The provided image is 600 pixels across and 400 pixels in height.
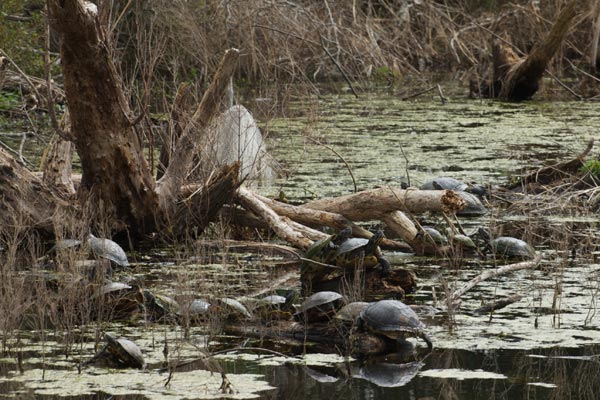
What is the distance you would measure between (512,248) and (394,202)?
798 millimetres

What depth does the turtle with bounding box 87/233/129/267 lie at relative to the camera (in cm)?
629

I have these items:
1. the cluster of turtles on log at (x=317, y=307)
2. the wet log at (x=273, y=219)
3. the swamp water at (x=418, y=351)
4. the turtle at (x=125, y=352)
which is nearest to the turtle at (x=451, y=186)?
the swamp water at (x=418, y=351)

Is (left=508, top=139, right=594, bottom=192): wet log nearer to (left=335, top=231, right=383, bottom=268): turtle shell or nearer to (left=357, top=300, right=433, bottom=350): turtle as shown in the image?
(left=335, top=231, right=383, bottom=268): turtle shell

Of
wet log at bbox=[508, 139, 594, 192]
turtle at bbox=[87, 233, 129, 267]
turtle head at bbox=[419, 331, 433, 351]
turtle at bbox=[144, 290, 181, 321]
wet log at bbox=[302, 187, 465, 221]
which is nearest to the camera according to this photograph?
turtle head at bbox=[419, 331, 433, 351]

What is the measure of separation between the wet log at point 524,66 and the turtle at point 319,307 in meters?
10.0

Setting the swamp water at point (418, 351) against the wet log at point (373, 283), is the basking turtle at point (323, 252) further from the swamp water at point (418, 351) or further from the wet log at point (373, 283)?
the swamp water at point (418, 351)

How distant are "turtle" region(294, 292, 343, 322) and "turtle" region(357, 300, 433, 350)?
24 cm

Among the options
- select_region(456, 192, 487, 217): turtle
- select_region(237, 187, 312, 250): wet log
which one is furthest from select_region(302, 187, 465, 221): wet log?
select_region(456, 192, 487, 217): turtle

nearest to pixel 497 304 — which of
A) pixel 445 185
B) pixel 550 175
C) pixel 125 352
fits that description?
pixel 125 352

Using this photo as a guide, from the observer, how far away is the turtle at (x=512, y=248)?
6719mm

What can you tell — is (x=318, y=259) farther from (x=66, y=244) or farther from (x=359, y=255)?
(x=66, y=244)

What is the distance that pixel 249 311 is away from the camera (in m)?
5.17

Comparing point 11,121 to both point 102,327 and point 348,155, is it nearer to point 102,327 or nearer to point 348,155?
point 348,155

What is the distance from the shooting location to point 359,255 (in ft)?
19.3
